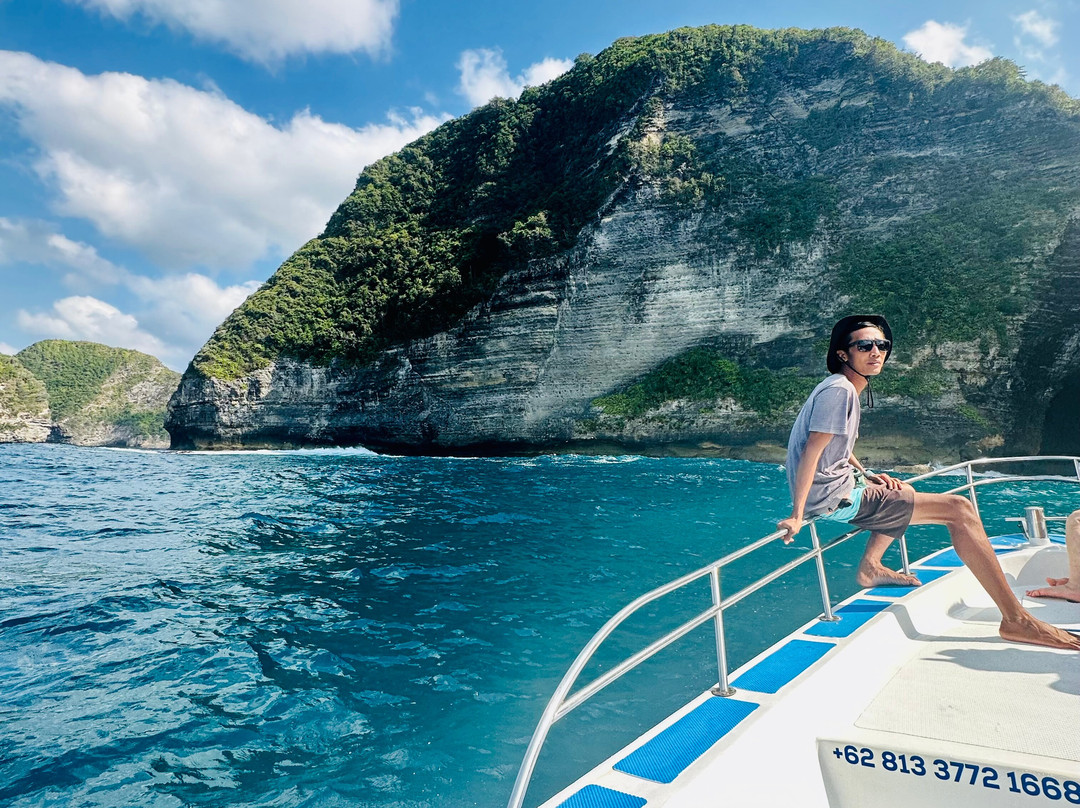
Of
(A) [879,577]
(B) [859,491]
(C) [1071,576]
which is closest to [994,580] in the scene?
(B) [859,491]

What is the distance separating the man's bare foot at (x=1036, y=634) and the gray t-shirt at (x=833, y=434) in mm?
924

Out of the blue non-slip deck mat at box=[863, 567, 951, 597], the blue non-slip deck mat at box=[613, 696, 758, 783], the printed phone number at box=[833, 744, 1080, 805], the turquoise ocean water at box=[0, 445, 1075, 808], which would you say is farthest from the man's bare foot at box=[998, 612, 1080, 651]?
the turquoise ocean water at box=[0, 445, 1075, 808]

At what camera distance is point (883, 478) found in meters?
3.17

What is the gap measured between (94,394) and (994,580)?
130 m

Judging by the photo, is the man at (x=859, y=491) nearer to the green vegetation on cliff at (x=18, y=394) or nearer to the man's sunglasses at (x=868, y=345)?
the man's sunglasses at (x=868, y=345)

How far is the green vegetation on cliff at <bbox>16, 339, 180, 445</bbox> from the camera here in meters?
97.2

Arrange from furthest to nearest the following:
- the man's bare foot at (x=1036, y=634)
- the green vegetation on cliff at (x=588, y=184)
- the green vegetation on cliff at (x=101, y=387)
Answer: the green vegetation on cliff at (x=101, y=387)
the green vegetation on cliff at (x=588, y=184)
the man's bare foot at (x=1036, y=634)

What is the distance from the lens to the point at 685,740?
1.85 metres

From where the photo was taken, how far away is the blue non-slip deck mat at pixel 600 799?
4.92 ft

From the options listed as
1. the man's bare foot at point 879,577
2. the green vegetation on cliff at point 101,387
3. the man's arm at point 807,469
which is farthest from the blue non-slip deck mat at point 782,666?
the green vegetation on cliff at point 101,387

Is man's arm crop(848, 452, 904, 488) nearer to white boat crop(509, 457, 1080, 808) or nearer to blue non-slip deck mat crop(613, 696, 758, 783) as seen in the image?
white boat crop(509, 457, 1080, 808)

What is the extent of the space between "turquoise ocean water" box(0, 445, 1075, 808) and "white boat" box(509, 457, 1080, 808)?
4.86 feet

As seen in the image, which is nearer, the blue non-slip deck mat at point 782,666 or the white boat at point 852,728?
the white boat at point 852,728

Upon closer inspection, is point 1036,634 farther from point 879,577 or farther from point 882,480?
point 879,577
